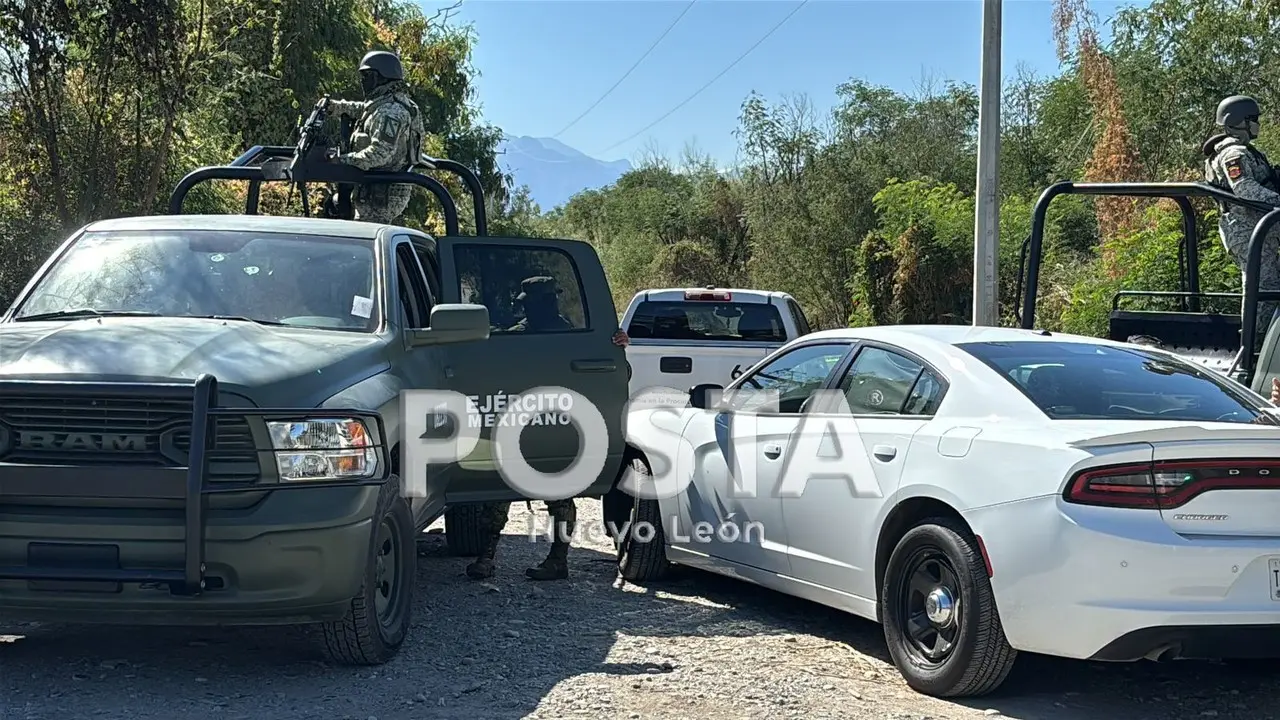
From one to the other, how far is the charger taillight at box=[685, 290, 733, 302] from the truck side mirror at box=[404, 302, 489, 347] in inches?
222

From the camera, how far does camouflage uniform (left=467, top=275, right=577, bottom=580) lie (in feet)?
24.3

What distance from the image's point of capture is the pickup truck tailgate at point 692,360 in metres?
11.7

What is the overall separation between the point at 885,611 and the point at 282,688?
252 cm

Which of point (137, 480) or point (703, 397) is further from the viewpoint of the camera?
point (703, 397)

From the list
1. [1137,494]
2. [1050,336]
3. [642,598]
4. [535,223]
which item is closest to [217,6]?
[642,598]

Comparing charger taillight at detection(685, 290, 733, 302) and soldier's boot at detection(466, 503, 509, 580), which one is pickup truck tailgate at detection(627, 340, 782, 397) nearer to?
charger taillight at detection(685, 290, 733, 302)

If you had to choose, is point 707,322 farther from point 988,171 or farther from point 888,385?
point 888,385

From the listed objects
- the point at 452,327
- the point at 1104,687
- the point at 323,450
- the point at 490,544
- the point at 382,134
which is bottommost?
the point at 1104,687

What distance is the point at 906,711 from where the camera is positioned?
5.24 meters

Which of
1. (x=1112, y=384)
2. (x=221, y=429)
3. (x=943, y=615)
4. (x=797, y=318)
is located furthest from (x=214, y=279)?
(x=797, y=318)

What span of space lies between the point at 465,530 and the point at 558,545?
2.71ft

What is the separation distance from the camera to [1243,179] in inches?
372

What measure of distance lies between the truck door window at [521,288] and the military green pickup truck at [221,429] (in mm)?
601

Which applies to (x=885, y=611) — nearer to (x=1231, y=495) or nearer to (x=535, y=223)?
(x=1231, y=495)
